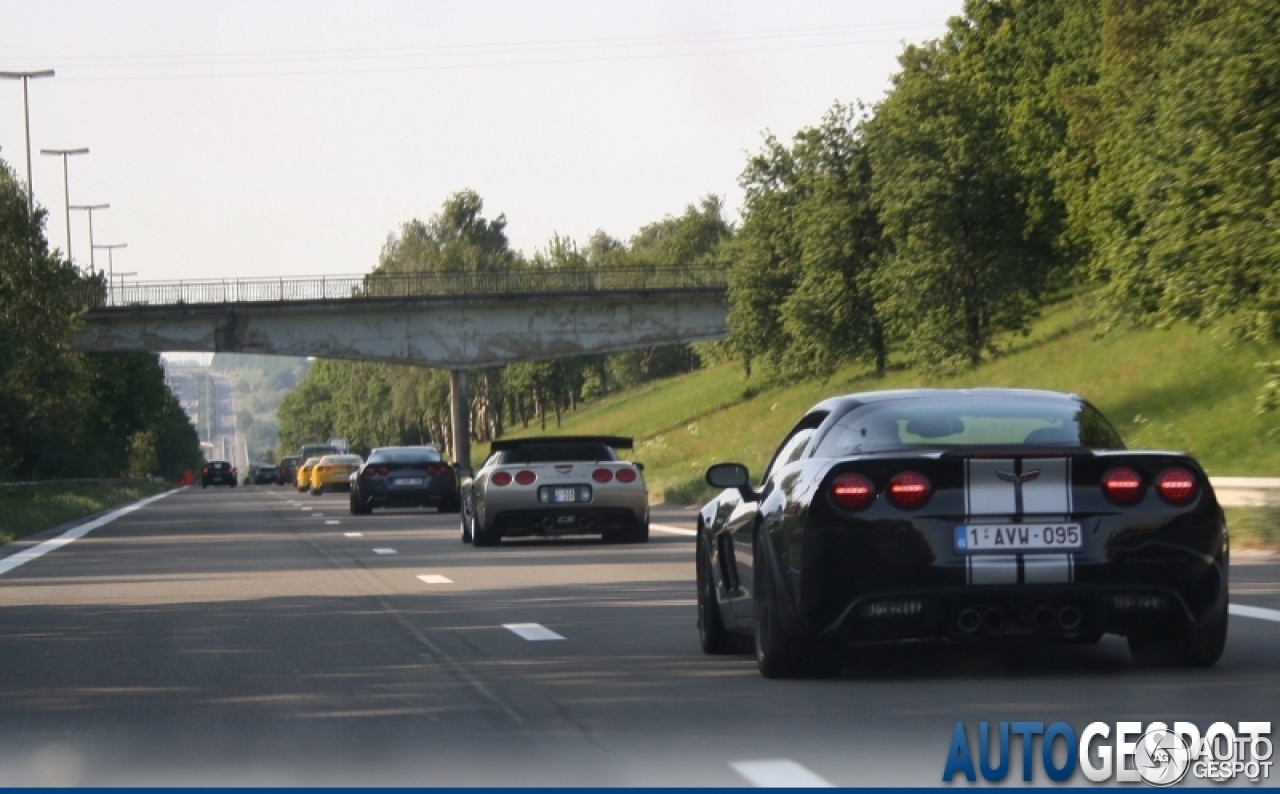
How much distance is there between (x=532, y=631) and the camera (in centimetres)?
1323

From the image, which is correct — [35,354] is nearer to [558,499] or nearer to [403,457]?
[403,457]

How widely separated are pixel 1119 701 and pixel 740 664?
100 inches

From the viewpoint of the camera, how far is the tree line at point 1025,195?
116ft

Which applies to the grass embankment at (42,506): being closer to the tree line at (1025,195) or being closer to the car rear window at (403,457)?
the car rear window at (403,457)

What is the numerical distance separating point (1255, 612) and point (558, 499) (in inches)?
511

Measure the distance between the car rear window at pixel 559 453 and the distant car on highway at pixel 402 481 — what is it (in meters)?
13.7

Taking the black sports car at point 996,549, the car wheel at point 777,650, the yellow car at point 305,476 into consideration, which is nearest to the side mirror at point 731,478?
the car wheel at point 777,650

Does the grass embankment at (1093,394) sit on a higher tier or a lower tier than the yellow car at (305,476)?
higher

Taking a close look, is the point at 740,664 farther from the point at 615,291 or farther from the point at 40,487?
the point at 615,291

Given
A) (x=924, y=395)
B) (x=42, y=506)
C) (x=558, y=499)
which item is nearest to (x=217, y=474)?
(x=42, y=506)

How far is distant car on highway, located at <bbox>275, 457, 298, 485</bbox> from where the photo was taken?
109m

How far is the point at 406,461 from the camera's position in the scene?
133 feet

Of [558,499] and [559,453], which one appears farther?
[559,453]

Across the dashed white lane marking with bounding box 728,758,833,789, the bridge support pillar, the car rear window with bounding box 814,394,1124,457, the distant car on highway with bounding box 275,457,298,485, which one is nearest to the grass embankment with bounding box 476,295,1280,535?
the bridge support pillar
